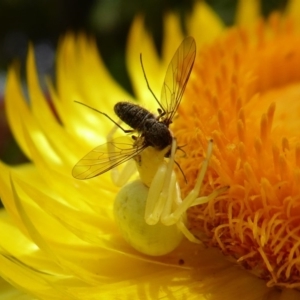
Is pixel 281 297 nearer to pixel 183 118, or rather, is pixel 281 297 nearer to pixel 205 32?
pixel 183 118

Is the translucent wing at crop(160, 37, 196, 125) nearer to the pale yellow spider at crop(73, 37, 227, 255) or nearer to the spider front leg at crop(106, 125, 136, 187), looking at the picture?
the pale yellow spider at crop(73, 37, 227, 255)

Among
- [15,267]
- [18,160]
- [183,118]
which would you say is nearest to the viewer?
[15,267]

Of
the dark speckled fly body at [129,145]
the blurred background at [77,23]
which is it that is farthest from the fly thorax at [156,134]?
the blurred background at [77,23]

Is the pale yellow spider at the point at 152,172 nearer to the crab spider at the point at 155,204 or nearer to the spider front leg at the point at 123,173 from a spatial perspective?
the crab spider at the point at 155,204

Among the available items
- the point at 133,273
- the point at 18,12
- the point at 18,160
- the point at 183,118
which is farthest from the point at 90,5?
the point at 133,273

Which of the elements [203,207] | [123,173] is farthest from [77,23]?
[203,207]

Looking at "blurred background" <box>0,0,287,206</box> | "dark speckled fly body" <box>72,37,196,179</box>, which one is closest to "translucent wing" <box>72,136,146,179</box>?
"dark speckled fly body" <box>72,37,196,179</box>

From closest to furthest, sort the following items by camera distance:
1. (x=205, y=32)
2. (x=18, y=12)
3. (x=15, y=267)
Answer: (x=15, y=267) → (x=205, y=32) → (x=18, y=12)

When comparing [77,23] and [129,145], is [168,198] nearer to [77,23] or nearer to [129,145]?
[129,145]
